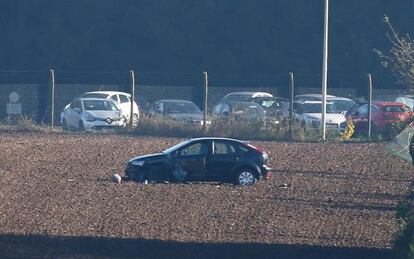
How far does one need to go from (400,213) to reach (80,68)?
133 feet

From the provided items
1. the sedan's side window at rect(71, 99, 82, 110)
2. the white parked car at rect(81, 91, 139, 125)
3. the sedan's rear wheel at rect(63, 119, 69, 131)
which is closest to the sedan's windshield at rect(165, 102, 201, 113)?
the white parked car at rect(81, 91, 139, 125)

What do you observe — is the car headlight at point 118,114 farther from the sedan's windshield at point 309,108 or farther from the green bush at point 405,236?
the green bush at point 405,236

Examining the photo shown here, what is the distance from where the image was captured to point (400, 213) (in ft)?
54.9

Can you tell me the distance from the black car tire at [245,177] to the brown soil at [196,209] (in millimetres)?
308

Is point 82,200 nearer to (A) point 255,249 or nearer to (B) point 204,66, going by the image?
(A) point 255,249

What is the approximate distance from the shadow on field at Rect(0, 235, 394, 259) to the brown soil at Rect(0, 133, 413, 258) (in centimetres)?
1

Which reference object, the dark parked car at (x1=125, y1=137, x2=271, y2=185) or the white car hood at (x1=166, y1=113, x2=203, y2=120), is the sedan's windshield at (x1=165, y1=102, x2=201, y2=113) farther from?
the dark parked car at (x1=125, y1=137, x2=271, y2=185)

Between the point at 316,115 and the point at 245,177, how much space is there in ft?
52.8

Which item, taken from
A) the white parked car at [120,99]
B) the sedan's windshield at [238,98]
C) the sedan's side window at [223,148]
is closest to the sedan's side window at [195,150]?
the sedan's side window at [223,148]

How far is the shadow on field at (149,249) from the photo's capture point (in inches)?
622

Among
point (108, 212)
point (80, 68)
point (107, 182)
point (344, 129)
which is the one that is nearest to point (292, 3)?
point (80, 68)

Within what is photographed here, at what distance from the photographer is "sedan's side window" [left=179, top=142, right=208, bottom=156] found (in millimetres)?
24625

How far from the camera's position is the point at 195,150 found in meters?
24.8

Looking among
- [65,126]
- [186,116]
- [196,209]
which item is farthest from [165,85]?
[196,209]
